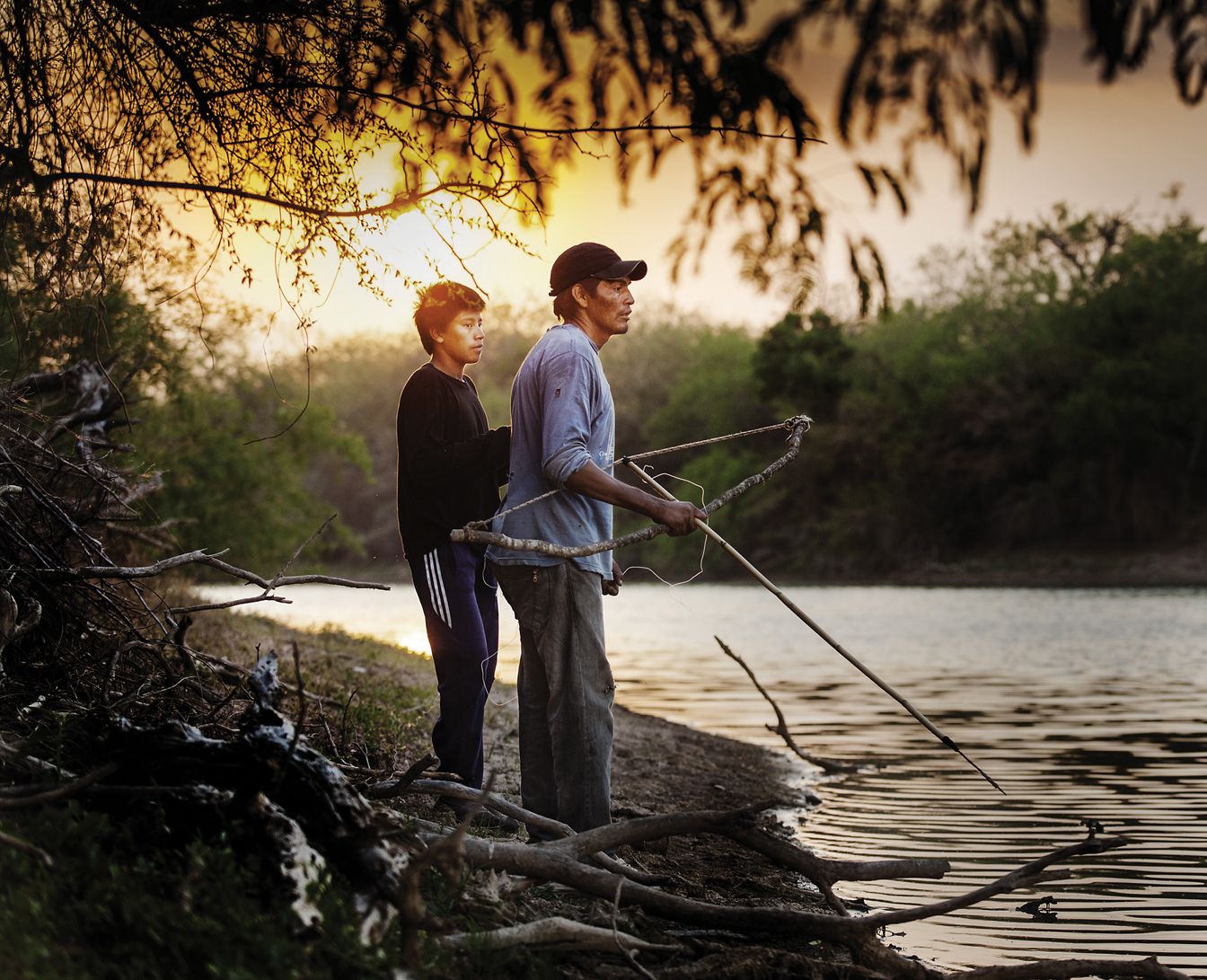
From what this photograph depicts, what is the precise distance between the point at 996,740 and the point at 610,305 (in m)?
7.65

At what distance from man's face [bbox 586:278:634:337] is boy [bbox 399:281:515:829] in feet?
1.98

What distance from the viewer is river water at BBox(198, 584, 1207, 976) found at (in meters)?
6.21

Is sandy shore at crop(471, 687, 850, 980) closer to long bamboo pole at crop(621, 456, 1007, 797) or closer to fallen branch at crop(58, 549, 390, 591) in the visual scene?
long bamboo pole at crop(621, 456, 1007, 797)

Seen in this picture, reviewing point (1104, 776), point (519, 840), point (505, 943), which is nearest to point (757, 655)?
point (1104, 776)

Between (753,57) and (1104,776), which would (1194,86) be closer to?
(753,57)

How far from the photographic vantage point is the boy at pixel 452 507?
18.8 ft

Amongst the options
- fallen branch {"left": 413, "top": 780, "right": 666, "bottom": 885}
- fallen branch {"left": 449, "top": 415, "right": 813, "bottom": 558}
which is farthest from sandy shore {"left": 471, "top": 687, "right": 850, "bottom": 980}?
fallen branch {"left": 449, "top": 415, "right": 813, "bottom": 558}

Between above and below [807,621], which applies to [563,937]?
below

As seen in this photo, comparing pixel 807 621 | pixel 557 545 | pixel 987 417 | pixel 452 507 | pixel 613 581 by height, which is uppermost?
pixel 987 417

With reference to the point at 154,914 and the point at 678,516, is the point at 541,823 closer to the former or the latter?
the point at 678,516

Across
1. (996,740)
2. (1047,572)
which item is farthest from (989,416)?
(996,740)

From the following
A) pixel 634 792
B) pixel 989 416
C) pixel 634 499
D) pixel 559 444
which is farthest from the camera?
pixel 989 416

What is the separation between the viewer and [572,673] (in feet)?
17.0

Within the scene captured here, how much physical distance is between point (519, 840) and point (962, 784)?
4977 millimetres
